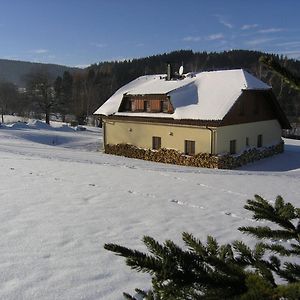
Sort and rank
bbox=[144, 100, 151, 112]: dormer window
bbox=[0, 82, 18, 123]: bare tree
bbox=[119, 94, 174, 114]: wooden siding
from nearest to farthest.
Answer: bbox=[119, 94, 174, 114]: wooden siding
bbox=[144, 100, 151, 112]: dormer window
bbox=[0, 82, 18, 123]: bare tree

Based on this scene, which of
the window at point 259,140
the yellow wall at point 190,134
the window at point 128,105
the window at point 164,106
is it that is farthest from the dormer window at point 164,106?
the window at point 259,140

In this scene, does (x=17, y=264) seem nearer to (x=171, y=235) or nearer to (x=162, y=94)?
(x=171, y=235)

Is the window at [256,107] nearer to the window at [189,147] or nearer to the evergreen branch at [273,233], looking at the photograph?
the window at [189,147]

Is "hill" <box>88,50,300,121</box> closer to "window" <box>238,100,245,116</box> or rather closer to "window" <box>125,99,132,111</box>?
"window" <box>125,99,132,111</box>

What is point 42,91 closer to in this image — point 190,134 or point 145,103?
point 145,103

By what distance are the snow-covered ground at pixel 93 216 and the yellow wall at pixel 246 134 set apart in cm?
587

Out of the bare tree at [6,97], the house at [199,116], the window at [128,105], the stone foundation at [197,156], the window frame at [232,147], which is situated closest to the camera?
the stone foundation at [197,156]

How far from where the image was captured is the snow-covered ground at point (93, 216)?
238 inches

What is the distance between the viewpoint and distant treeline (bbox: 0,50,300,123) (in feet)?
182

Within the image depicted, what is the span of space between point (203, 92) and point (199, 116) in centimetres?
270

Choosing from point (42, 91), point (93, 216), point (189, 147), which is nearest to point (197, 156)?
point (189, 147)

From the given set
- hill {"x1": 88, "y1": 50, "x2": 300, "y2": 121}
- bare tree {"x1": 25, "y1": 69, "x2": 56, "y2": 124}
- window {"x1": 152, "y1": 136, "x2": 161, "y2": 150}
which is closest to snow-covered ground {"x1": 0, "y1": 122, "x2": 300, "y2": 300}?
window {"x1": 152, "y1": 136, "x2": 161, "y2": 150}

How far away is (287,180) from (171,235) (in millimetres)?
11037

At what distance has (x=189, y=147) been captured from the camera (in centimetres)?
2442
